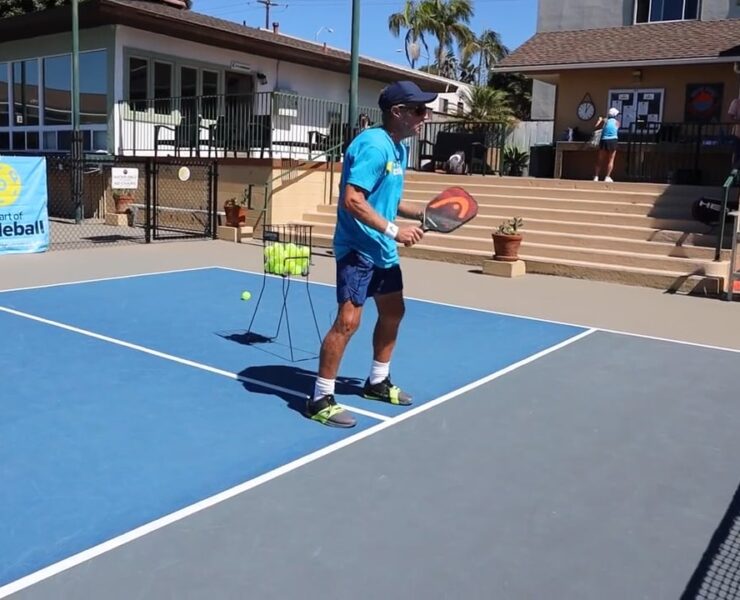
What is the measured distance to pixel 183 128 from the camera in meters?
19.6

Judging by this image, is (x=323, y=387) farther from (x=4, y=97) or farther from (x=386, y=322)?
(x=4, y=97)

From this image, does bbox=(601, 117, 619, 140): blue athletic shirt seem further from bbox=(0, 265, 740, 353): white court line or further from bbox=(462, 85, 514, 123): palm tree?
bbox=(462, 85, 514, 123): palm tree

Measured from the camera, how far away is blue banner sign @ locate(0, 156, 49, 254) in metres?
12.4

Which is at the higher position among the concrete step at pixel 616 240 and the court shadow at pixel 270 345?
the concrete step at pixel 616 240

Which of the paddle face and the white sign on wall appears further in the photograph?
the white sign on wall

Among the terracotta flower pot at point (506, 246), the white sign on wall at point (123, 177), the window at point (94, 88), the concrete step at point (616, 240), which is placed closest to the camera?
the terracotta flower pot at point (506, 246)

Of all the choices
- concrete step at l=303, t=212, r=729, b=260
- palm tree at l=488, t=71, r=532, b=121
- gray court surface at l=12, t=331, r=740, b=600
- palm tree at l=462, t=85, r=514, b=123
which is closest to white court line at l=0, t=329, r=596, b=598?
gray court surface at l=12, t=331, r=740, b=600

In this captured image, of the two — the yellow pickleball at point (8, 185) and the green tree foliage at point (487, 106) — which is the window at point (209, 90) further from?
the green tree foliage at point (487, 106)

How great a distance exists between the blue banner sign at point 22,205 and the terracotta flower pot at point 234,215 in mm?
3835

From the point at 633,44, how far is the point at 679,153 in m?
4.17

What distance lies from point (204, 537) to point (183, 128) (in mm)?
17546

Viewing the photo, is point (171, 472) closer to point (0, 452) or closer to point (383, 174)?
point (0, 452)

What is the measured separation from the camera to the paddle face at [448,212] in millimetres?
5039

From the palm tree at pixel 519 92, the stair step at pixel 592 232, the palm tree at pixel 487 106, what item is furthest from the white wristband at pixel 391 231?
the palm tree at pixel 519 92
